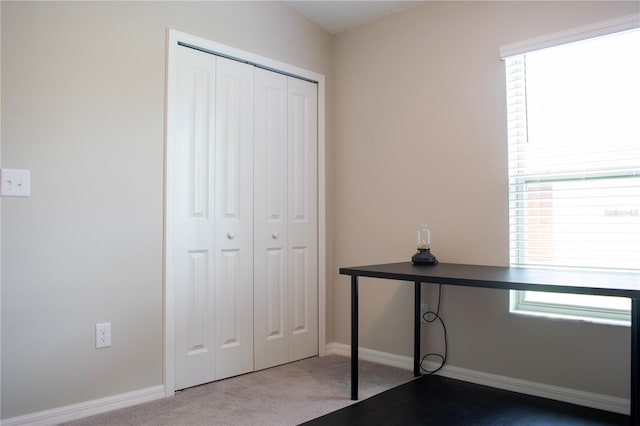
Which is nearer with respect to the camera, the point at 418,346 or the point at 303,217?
the point at 418,346

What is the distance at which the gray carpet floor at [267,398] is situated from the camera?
238cm

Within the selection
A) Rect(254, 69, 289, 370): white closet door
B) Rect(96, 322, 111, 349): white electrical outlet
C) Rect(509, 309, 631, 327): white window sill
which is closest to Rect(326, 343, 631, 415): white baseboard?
Rect(509, 309, 631, 327): white window sill

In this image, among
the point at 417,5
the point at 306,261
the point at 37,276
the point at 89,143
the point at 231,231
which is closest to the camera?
the point at 37,276

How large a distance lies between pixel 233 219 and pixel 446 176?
1398 millimetres

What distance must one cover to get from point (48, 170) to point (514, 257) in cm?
255

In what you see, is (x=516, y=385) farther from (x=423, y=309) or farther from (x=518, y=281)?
(x=518, y=281)

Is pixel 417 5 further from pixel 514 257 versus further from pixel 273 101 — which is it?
pixel 514 257

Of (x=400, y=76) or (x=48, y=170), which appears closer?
(x=48, y=170)

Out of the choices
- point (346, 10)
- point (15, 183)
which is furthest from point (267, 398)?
point (346, 10)

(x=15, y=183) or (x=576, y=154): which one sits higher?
(x=576, y=154)

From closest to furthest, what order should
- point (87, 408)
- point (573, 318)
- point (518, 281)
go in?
point (518, 281), point (87, 408), point (573, 318)

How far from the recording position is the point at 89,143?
8.11ft

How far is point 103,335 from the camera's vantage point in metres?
2.49

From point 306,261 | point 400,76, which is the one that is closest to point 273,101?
point 400,76
